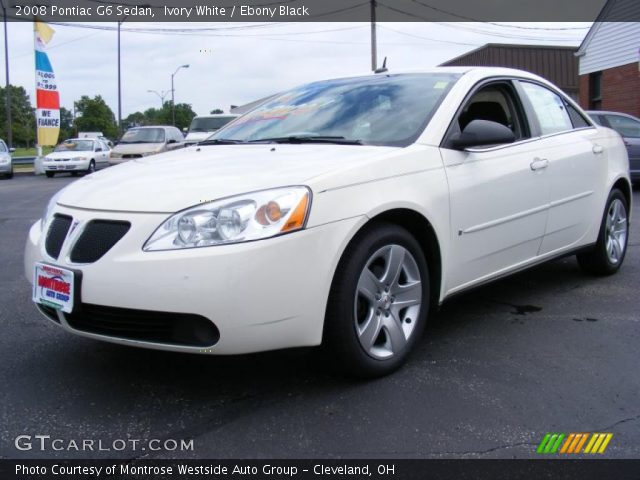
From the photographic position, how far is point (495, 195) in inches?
143

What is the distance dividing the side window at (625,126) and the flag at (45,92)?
69.1ft

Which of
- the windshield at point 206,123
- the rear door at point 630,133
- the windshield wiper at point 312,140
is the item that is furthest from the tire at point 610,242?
the windshield at point 206,123

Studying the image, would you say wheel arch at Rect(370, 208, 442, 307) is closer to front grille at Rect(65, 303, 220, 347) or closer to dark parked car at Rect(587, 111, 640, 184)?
front grille at Rect(65, 303, 220, 347)

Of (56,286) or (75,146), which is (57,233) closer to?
(56,286)

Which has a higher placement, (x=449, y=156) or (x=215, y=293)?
(x=449, y=156)

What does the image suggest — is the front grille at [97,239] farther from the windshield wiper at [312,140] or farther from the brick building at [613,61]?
the brick building at [613,61]

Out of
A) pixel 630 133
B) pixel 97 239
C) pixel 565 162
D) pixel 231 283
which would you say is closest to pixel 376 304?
pixel 231 283

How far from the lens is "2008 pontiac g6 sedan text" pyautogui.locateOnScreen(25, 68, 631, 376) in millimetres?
2564

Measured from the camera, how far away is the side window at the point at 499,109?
4.06 m

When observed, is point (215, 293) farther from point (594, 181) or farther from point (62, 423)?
point (594, 181)

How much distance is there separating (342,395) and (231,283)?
80 cm

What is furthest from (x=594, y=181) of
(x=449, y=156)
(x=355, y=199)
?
(x=355, y=199)
